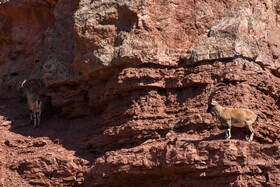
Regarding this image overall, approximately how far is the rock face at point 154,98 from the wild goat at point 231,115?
0.32m

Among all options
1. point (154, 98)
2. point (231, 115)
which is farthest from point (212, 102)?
point (154, 98)

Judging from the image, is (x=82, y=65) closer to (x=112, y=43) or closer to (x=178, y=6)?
(x=112, y=43)

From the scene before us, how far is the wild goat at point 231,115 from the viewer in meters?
11.9

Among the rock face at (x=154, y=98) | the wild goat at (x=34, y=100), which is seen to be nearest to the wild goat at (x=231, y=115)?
the rock face at (x=154, y=98)

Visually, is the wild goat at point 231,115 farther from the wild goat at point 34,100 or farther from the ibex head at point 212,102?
the wild goat at point 34,100

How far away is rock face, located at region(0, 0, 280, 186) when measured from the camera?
12.0 meters

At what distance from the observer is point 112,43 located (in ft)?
48.9

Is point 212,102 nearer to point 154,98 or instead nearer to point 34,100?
point 154,98

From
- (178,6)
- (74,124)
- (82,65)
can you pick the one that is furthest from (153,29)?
(74,124)

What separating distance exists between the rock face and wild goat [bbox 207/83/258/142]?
0.32 m

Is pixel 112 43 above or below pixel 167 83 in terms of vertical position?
above

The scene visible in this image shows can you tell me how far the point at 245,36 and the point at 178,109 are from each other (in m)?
2.61

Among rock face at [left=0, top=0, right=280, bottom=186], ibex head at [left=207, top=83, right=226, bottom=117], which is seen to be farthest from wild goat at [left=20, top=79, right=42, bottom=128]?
ibex head at [left=207, top=83, right=226, bottom=117]

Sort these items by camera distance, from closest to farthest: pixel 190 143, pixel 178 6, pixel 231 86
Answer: pixel 190 143 → pixel 231 86 → pixel 178 6
